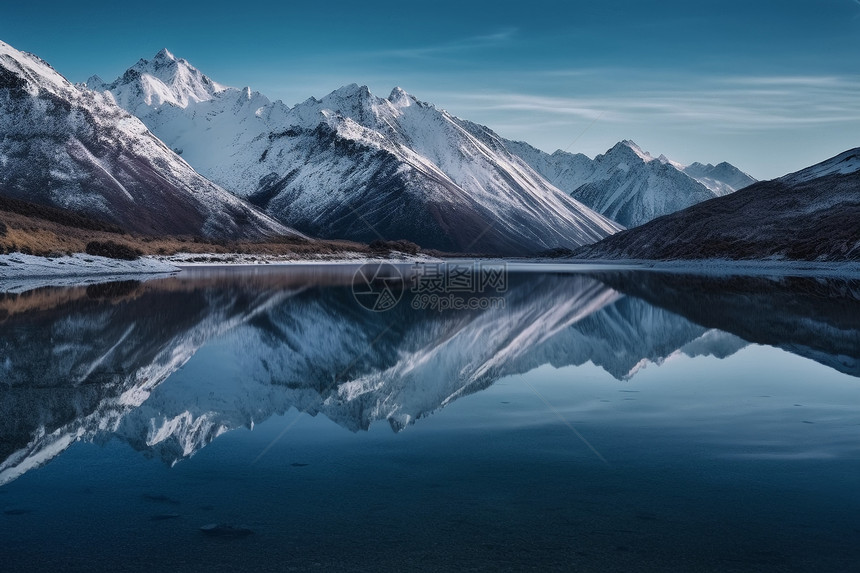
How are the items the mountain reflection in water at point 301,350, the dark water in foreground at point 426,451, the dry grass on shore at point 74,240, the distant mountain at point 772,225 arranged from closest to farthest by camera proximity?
the dark water in foreground at point 426,451, the mountain reflection in water at point 301,350, the dry grass on shore at point 74,240, the distant mountain at point 772,225

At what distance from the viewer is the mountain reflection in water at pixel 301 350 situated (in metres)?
13.4

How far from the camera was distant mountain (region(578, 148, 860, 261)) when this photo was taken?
103625 millimetres

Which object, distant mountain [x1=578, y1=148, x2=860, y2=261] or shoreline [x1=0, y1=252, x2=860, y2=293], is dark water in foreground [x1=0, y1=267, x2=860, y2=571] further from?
distant mountain [x1=578, y1=148, x2=860, y2=261]

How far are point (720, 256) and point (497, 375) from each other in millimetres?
108254

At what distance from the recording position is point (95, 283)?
53156 mm

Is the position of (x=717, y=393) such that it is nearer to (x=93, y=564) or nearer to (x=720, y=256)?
(x=93, y=564)

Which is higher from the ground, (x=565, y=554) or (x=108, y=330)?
(x=108, y=330)

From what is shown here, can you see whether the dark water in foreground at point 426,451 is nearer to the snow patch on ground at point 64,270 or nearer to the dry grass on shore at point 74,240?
the snow patch on ground at point 64,270

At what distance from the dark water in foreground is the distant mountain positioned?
272ft

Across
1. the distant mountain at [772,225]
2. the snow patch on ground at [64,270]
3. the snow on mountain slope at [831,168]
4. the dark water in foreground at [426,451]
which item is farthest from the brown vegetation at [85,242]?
the snow on mountain slope at [831,168]

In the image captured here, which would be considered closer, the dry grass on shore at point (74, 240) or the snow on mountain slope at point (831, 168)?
the dry grass on shore at point (74, 240)

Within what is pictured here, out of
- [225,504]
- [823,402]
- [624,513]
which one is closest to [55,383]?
[225,504]

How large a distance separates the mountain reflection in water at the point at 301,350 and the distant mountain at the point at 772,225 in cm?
6922

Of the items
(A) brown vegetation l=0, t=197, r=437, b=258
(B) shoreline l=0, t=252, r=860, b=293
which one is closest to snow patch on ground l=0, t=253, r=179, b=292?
(B) shoreline l=0, t=252, r=860, b=293
